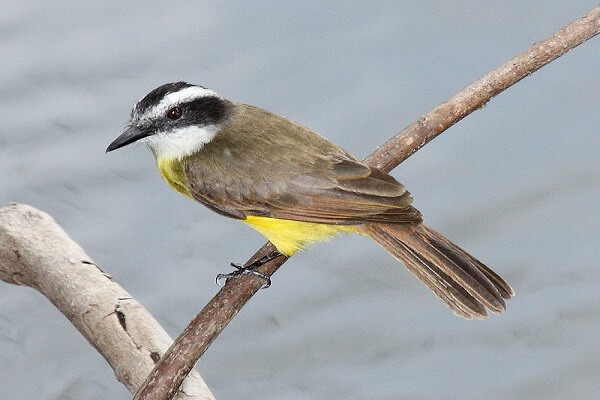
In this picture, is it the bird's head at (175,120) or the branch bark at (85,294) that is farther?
the bird's head at (175,120)

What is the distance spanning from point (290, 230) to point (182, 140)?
1.45ft

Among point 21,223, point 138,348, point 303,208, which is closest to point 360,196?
point 303,208

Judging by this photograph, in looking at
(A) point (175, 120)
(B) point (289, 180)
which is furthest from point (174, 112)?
(B) point (289, 180)

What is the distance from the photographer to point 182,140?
3.88m

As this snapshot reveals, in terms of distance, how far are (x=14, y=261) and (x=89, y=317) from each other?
0.42m

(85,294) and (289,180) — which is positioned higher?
(289,180)

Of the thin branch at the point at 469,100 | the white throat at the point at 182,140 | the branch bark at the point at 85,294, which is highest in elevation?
the thin branch at the point at 469,100

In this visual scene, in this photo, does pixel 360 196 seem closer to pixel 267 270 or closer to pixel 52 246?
pixel 267 270

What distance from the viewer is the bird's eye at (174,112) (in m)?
3.87

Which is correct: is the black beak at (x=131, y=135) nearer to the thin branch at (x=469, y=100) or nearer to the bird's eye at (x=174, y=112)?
the bird's eye at (x=174, y=112)

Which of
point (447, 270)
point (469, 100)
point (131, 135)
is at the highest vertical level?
point (469, 100)

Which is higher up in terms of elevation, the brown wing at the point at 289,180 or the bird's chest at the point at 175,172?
the brown wing at the point at 289,180

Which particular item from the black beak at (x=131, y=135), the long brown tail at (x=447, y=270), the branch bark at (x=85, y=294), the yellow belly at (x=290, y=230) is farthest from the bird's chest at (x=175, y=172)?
the long brown tail at (x=447, y=270)

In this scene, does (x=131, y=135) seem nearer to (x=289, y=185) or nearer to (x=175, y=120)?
(x=175, y=120)
